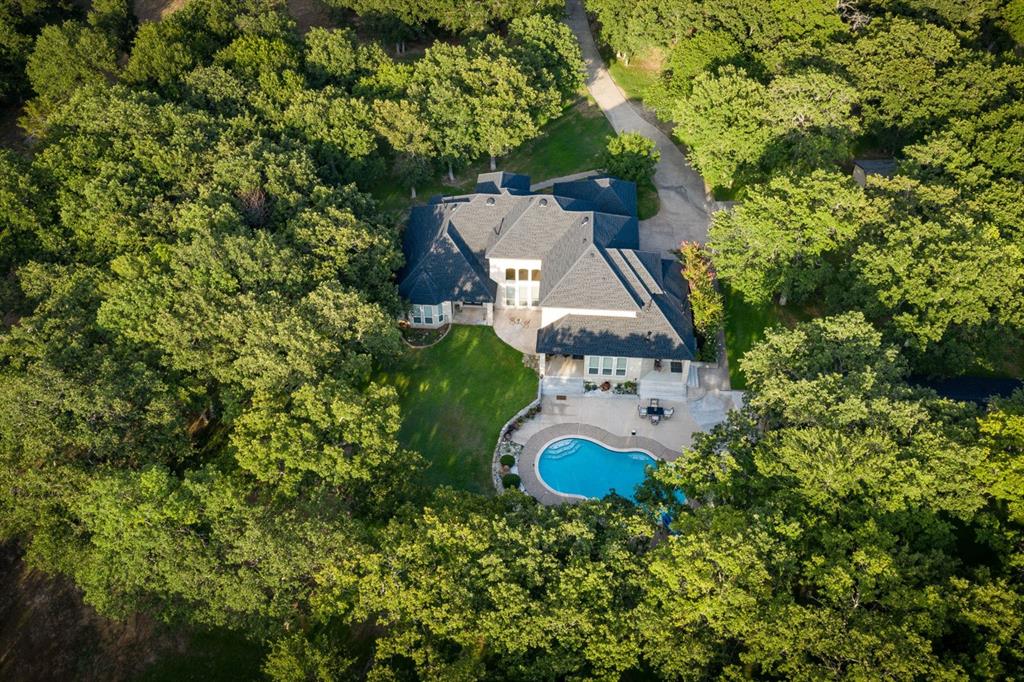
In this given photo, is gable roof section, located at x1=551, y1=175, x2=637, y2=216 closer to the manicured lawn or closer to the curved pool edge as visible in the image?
the manicured lawn

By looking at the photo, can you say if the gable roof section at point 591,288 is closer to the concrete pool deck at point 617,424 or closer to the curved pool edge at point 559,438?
the concrete pool deck at point 617,424

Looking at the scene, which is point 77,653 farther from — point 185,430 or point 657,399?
point 657,399

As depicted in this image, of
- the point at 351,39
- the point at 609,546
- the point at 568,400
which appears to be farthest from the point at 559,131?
the point at 609,546

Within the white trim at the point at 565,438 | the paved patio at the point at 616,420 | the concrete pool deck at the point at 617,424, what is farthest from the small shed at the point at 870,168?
the white trim at the point at 565,438

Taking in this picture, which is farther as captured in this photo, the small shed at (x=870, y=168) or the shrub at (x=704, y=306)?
the small shed at (x=870, y=168)

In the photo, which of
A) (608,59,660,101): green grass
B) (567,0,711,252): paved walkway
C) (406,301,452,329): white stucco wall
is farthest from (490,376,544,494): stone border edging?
(608,59,660,101): green grass

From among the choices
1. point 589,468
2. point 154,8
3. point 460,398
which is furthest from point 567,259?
point 154,8

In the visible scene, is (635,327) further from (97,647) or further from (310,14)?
(310,14)
